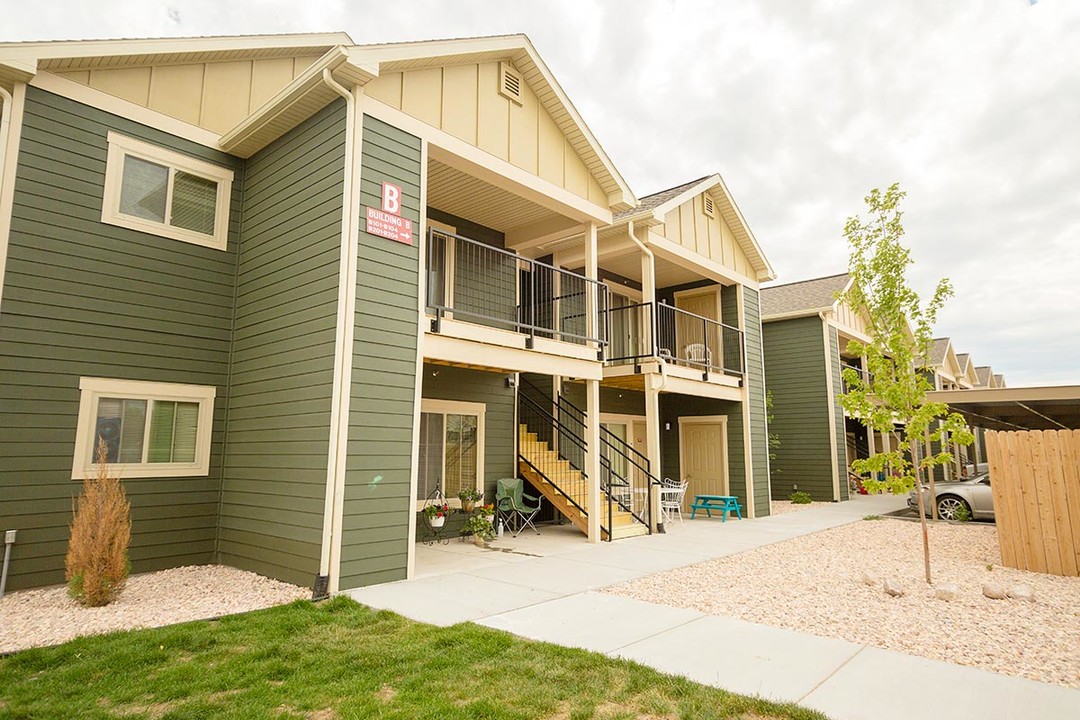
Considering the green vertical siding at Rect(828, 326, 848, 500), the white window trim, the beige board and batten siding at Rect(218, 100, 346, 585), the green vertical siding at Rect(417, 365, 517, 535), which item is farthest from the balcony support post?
the green vertical siding at Rect(828, 326, 848, 500)

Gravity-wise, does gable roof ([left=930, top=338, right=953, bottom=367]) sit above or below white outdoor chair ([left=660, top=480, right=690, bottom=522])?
above

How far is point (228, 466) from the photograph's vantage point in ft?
25.0

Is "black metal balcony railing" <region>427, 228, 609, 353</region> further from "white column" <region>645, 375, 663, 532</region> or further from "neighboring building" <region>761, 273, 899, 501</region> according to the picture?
Answer: "neighboring building" <region>761, 273, 899, 501</region>

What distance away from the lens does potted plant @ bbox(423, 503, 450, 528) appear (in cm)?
908

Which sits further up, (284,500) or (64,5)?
(64,5)

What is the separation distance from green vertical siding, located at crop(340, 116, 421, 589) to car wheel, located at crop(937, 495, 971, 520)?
12.8 m

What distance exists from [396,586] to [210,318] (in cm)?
440

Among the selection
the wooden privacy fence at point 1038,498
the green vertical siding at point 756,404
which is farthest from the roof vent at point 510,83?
the wooden privacy fence at point 1038,498

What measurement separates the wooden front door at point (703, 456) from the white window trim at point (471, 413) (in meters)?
6.51

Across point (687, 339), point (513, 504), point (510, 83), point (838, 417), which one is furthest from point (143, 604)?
point (838, 417)

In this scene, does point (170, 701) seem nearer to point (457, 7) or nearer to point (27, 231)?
point (27, 231)

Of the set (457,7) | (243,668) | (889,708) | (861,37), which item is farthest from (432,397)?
(457,7)

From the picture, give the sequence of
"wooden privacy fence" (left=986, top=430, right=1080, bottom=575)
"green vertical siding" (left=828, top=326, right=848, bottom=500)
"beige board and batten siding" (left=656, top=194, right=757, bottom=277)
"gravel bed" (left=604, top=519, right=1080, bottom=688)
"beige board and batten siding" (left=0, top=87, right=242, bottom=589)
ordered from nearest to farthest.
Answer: "gravel bed" (left=604, top=519, right=1080, bottom=688)
"beige board and batten siding" (left=0, top=87, right=242, bottom=589)
"wooden privacy fence" (left=986, top=430, right=1080, bottom=575)
"beige board and batten siding" (left=656, top=194, right=757, bottom=277)
"green vertical siding" (left=828, top=326, right=848, bottom=500)

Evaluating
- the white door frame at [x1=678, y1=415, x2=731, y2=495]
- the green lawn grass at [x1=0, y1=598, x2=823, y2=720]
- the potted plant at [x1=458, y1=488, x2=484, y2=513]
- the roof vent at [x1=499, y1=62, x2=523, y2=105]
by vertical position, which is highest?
the roof vent at [x1=499, y1=62, x2=523, y2=105]
